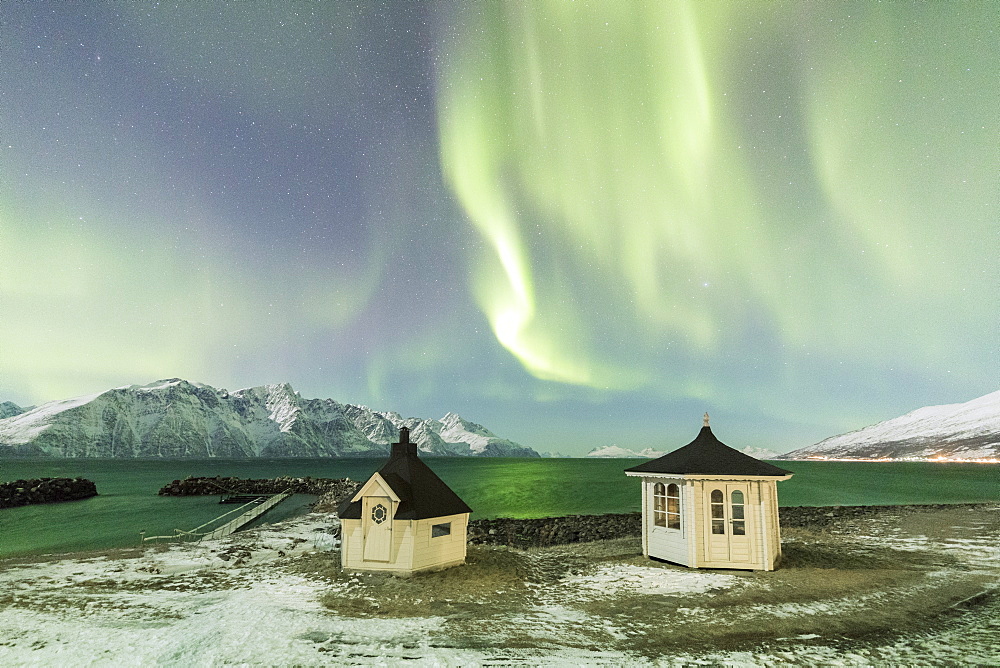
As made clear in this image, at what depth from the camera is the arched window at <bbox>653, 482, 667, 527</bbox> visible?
66.2 feet

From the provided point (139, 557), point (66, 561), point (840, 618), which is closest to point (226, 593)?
point (139, 557)

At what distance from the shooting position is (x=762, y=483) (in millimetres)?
18391

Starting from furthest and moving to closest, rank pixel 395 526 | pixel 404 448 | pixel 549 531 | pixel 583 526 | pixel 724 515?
pixel 583 526 < pixel 549 531 < pixel 404 448 < pixel 724 515 < pixel 395 526

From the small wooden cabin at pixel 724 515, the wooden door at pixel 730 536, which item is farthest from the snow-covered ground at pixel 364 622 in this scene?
the small wooden cabin at pixel 724 515

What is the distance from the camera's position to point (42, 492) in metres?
72.5

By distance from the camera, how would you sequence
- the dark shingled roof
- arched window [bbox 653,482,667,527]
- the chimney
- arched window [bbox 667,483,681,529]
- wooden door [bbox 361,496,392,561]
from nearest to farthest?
1. wooden door [bbox 361,496,392,561]
2. the dark shingled roof
3. arched window [bbox 667,483,681,529]
4. arched window [bbox 653,482,667,527]
5. the chimney

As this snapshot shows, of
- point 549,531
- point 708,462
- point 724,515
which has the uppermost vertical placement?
point 708,462

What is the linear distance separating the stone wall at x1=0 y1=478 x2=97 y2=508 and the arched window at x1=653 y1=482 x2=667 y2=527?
81356 mm

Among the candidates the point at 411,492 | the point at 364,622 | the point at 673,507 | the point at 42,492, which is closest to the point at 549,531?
the point at 673,507

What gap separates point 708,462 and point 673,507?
2.35 metres

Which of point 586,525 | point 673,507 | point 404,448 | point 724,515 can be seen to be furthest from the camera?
point 586,525

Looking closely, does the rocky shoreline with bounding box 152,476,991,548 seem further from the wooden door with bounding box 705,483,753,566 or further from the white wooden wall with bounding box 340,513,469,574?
the wooden door with bounding box 705,483,753,566

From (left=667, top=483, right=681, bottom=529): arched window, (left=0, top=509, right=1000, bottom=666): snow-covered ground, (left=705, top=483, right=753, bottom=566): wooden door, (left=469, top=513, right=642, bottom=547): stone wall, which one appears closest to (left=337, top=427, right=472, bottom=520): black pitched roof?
(left=0, top=509, right=1000, bottom=666): snow-covered ground

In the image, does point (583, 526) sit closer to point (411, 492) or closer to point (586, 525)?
point (586, 525)
